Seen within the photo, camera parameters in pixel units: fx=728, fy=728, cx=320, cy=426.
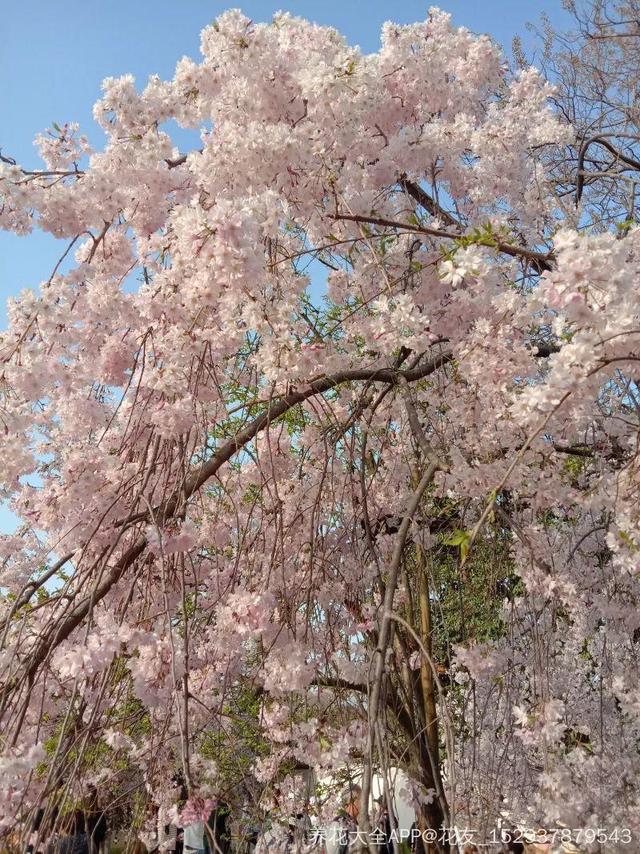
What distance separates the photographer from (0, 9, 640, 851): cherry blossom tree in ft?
7.29

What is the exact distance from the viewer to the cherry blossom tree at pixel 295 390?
2221 millimetres

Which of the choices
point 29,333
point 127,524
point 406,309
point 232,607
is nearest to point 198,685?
point 232,607

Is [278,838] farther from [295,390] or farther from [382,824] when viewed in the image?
[295,390]

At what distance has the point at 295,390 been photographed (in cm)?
281

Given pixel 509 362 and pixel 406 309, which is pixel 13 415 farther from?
pixel 509 362

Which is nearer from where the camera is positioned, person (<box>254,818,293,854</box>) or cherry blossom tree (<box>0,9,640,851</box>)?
cherry blossom tree (<box>0,9,640,851</box>)

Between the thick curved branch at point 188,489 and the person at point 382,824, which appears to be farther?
the thick curved branch at point 188,489

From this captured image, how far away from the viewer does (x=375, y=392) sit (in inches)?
158

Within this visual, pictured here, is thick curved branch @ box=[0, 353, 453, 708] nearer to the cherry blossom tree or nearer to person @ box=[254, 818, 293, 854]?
the cherry blossom tree

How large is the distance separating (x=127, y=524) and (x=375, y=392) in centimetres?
193

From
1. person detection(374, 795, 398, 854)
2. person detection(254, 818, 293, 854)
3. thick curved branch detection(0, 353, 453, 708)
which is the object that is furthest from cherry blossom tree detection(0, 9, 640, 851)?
person detection(254, 818, 293, 854)

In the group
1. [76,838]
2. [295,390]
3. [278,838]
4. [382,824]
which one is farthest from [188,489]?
[278,838]

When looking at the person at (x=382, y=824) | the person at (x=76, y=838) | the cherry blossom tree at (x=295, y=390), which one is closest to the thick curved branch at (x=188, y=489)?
the cherry blossom tree at (x=295, y=390)

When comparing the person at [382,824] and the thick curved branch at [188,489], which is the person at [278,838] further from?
the thick curved branch at [188,489]
